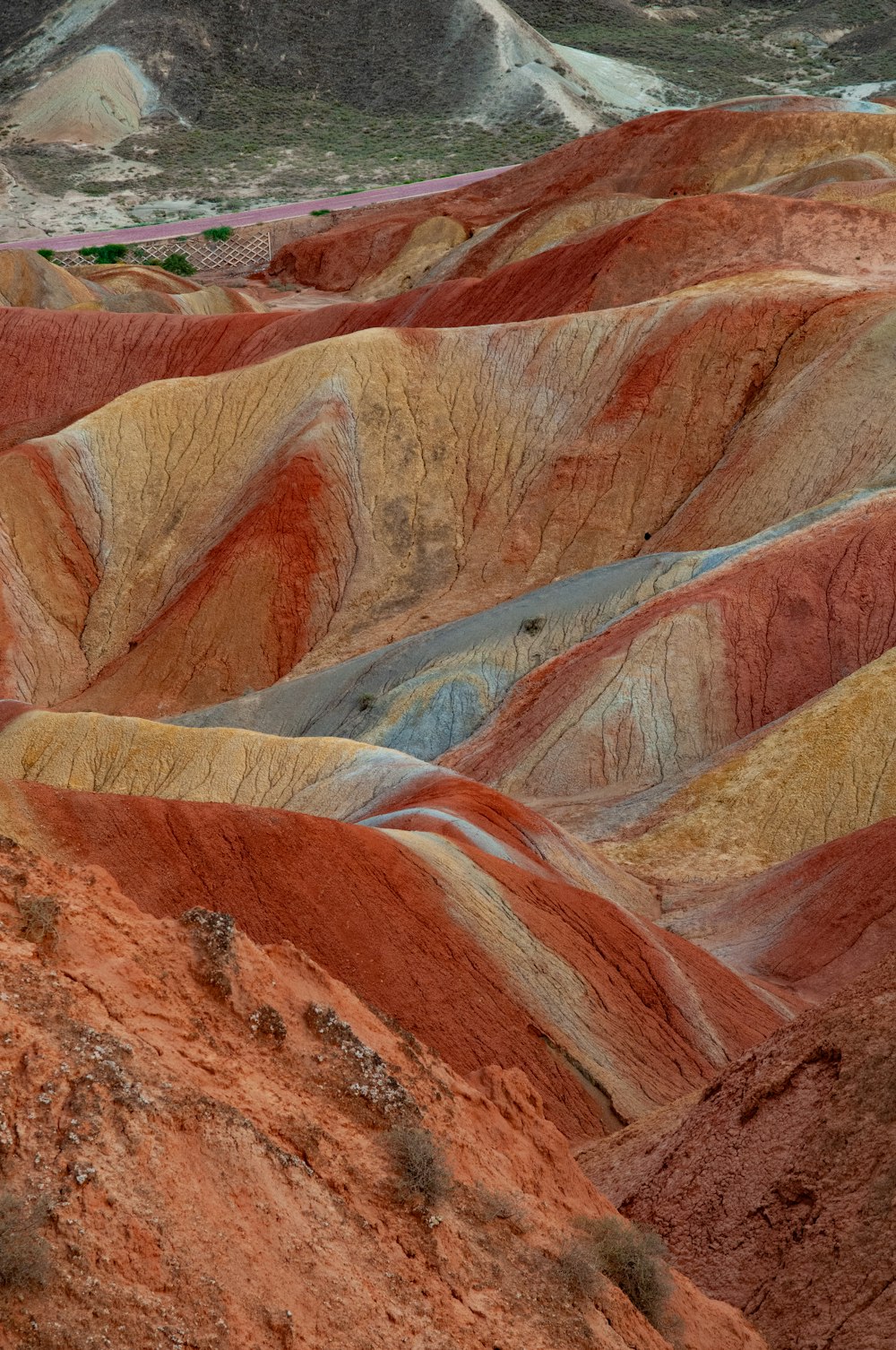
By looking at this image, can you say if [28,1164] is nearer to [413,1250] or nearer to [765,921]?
[413,1250]

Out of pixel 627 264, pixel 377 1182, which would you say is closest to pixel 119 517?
pixel 627 264

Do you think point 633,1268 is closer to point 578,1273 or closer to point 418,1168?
point 578,1273

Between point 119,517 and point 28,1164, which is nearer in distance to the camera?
point 28,1164

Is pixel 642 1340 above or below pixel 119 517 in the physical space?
above

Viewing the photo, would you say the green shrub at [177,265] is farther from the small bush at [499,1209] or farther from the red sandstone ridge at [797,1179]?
the small bush at [499,1209]

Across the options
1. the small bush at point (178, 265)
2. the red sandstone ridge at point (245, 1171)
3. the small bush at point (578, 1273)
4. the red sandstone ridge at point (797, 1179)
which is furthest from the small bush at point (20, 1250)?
the small bush at point (178, 265)

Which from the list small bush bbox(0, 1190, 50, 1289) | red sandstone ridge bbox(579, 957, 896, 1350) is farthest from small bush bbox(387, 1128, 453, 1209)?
red sandstone ridge bbox(579, 957, 896, 1350)
